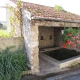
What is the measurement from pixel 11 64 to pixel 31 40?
5.85 ft

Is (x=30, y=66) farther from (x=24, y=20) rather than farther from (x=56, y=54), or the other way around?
(x=56, y=54)

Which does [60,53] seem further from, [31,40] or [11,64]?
[11,64]

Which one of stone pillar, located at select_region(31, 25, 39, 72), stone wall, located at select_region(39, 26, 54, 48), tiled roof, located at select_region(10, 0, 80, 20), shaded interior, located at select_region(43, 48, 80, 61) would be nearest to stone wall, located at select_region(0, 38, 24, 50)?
stone pillar, located at select_region(31, 25, 39, 72)

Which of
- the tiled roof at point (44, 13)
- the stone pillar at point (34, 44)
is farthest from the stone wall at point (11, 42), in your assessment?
the tiled roof at point (44, 13)

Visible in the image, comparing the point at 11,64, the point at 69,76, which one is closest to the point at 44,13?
the point at 11,64

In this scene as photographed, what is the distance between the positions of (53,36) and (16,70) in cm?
907

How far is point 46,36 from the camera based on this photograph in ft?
49.7

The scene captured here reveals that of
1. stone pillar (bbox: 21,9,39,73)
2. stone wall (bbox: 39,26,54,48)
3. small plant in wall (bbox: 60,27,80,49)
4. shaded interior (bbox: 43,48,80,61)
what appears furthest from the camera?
stone wall (bbox: 39,26,54,48)

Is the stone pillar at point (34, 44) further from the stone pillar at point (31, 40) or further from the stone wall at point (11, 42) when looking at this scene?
the stone wall at point (11, 42)

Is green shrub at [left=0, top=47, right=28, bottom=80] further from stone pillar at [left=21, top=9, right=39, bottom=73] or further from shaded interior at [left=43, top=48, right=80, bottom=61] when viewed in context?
shaded interior at [left=43, top=48, right=80, bottom=61]

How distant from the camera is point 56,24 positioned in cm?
915

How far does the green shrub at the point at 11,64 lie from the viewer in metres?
7.26

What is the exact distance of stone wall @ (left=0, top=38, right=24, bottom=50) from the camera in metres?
8.16

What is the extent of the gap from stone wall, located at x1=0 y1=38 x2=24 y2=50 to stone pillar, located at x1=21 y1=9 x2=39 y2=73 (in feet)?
1.33
